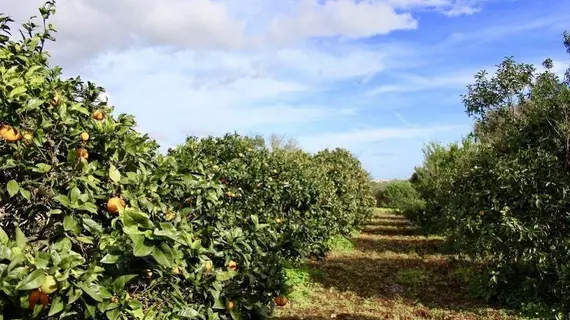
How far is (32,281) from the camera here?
1.67m

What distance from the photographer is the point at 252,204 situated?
7.58m

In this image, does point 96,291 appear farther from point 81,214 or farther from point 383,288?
point 383,288

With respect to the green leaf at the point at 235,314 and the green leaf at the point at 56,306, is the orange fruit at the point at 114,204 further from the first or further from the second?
the green leaf at the point at 235,314

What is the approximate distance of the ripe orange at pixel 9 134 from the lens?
2.28 meters

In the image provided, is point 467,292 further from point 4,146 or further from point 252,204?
point 4,146

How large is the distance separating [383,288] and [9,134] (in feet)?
24.0

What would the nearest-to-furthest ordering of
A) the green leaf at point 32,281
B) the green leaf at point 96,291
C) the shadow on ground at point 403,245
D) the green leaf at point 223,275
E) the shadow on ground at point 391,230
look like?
the green leaf at point 32,281 → the green leaf at point 96,291 → the green leaf at point 223,275 → the shadow on ground at point 403,245 → the shadow on ground at point 391,230

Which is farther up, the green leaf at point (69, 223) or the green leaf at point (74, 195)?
the green leaf at point (74, 195)

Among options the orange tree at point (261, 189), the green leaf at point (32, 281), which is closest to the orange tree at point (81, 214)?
the green leaf at point (32, 281)

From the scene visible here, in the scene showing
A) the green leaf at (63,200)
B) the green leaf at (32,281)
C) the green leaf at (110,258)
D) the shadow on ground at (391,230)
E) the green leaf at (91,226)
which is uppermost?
the green leaf at (63,200)

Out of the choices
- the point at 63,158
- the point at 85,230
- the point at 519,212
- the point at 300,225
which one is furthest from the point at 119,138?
the point at 519,212

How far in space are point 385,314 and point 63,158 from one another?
5385 mm

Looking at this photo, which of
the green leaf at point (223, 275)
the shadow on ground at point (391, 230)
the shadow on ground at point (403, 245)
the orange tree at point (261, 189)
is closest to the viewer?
the green leaf at point (223, 275)

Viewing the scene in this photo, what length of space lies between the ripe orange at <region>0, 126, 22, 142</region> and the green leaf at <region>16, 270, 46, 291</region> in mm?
892
